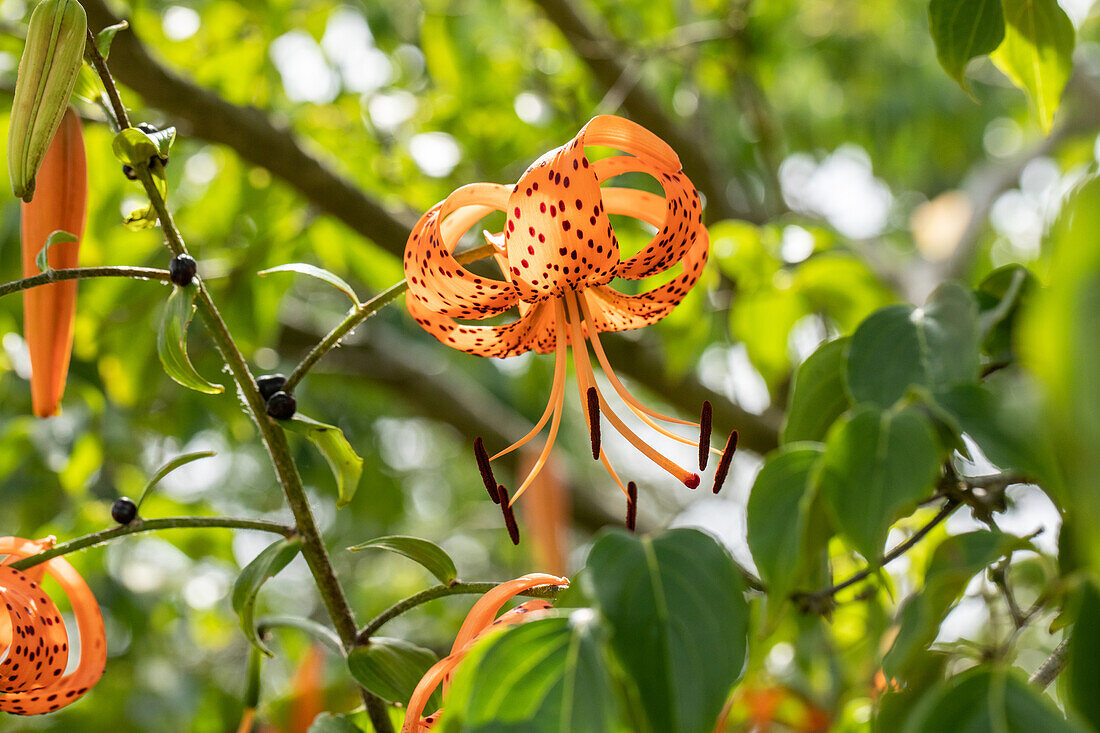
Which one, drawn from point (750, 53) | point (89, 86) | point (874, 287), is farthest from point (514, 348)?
point (750, 53)

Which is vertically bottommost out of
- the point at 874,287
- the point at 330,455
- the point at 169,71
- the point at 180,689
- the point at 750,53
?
the point at 330,455

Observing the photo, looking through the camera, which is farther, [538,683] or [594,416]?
[594,416]

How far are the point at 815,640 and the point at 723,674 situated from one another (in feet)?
1.59

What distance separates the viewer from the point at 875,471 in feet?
1.10

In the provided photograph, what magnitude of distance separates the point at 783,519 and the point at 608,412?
22 centimetres

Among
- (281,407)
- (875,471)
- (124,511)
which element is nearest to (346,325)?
(281,407)

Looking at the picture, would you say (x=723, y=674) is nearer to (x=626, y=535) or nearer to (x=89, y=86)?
(x=626, y=535)

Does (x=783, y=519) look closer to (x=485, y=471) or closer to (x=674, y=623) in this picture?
(x=674, y=623)

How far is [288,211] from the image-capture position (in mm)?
1431

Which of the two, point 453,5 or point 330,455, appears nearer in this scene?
point 330,455

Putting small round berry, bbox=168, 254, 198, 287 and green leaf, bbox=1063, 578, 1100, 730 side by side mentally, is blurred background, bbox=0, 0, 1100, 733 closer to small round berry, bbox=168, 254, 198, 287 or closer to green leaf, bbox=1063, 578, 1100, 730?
green leaf, bbox=1063, 578, 1100, 730

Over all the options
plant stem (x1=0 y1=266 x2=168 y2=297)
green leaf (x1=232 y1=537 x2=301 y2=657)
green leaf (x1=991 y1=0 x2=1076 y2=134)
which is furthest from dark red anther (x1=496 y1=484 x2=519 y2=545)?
green leaf (x1=991 y1=0 x2=1076 y2=134)

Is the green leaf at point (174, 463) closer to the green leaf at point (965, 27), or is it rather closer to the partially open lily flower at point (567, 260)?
the partially open lily flower at point (567, 260)

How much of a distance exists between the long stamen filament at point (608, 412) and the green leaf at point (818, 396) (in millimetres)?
83
